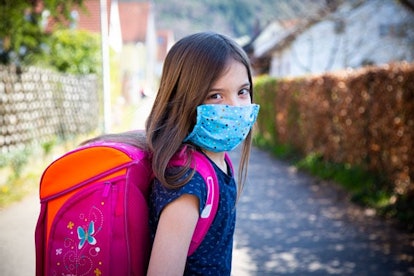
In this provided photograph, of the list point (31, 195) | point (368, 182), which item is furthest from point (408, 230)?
point (31, 195)

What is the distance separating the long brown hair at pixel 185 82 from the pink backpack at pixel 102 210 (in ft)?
0.30

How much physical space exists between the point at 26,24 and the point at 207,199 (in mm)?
10014

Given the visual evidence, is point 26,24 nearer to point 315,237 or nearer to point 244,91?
point 315,237

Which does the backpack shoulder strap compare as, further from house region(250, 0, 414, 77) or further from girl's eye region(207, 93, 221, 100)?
house region(250, 0, 414, 77)

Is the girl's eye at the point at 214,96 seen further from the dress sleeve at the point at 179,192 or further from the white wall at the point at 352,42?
the white wall at the point at 352,42

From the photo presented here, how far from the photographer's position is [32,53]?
42.6 ft

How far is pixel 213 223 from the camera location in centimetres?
165

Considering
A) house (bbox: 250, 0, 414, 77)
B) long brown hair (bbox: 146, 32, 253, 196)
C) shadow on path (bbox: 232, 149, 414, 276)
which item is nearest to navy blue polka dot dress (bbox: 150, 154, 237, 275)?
long brown hair (bbox: 146, 32, 253, 196)

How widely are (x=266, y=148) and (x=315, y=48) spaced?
28.4 feet

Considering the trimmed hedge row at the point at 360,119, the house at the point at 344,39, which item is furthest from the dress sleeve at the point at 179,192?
the house at the point at 344,39

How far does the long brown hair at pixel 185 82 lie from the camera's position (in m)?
1.68

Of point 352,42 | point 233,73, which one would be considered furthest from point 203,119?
point 352,42

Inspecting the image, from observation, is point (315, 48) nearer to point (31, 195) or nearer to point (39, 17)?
point (39, 17)

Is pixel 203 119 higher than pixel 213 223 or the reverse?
higher
